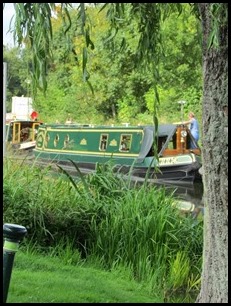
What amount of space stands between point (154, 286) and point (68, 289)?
1.05m

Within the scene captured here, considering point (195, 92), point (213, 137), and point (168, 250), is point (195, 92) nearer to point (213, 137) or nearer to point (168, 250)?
point (168, 250)

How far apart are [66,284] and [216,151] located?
1.81 metres

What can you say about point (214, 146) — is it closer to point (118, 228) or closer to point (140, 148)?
point (118, 228)

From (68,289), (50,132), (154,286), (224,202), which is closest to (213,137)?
(224,202)

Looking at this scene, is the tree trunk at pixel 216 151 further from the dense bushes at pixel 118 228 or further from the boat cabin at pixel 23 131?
the boat cabin at pixel 23 131

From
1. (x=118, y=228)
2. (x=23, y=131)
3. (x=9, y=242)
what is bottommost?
(x=23, y=131)

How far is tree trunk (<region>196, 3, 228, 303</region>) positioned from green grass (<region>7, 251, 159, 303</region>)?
1123 millimetres

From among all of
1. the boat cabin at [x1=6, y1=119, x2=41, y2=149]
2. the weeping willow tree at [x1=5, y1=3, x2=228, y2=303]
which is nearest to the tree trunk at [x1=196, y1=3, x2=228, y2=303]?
the weeping willow tree at [x1=5, y1=3, x2=228, y2=303]

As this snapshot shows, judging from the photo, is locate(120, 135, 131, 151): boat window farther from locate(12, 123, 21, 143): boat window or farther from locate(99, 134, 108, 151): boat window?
locate(12, 123, 21, 143): boat window

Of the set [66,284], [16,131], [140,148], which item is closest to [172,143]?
[140,148]

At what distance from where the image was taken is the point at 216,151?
2957 mm

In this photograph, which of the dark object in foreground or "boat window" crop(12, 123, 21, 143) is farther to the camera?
"boat window" crop(12, 123, 21, 143)

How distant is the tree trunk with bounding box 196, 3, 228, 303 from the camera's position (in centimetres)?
291

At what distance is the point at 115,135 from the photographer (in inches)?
594
